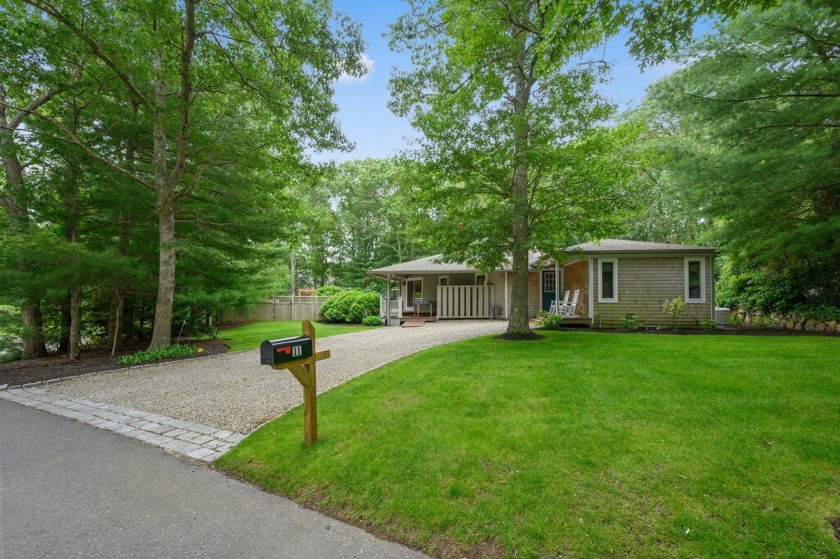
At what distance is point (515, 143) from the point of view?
795cm

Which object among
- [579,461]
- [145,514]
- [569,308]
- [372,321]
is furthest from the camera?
[372,321]

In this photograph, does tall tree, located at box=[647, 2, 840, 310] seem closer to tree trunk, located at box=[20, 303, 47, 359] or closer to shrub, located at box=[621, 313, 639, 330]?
shrub, located at box=[621, 313, 639, 330]

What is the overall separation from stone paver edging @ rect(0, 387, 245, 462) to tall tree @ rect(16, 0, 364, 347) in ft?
11.4

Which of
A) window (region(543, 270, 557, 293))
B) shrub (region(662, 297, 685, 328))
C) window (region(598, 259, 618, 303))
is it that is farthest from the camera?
window (region(543, 270, 557, 293))

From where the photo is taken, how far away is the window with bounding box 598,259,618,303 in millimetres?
11984

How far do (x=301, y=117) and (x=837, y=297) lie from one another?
52.1ft

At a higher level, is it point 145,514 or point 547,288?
point 547,288

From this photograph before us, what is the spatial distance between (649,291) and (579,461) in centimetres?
1094

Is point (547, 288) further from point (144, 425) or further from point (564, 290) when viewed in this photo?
point (144, 425)

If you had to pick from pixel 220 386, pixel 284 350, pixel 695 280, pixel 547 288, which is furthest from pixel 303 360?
pixel 547 288

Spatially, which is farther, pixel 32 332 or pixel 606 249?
pixel 606 249

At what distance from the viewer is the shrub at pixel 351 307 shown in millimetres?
17312

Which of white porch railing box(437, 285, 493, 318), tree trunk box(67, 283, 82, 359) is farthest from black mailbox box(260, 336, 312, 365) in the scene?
white porch railing box(437, 285, 493, 318)

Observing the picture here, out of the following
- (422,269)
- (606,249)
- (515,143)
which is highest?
(515,143)
